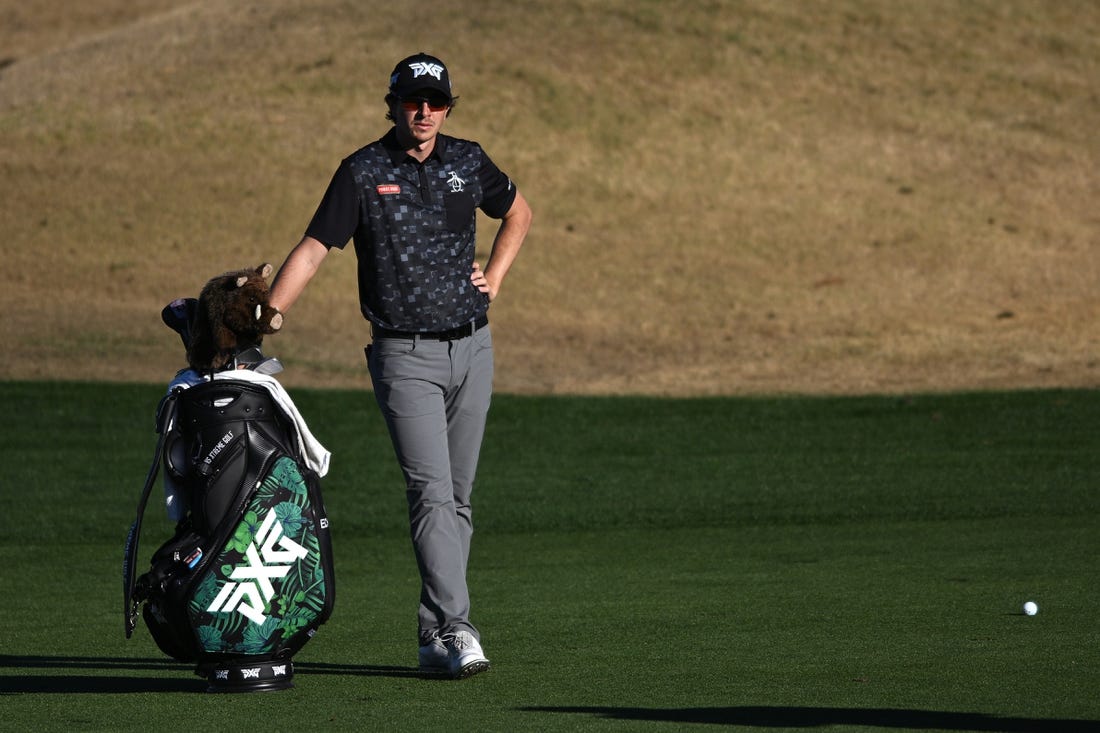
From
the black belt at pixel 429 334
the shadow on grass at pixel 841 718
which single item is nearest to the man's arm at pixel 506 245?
the black belt at pixel 429 334

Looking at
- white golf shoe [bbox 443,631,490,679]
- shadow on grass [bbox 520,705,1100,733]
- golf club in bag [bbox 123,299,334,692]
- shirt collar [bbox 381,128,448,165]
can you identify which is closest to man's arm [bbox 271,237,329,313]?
golf club in bag [bbox 123,299,334,692]

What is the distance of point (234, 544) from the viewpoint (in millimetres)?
6211

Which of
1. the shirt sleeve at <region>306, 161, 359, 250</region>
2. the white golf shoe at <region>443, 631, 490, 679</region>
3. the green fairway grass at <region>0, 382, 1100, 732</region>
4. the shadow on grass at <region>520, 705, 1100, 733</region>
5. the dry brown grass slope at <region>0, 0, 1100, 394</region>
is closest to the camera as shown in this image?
the shadow on grass at <region>520, 705, 1100, 733</region>

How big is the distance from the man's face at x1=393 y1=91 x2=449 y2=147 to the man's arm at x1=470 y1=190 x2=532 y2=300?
0.51m

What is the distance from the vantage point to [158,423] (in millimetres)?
6328

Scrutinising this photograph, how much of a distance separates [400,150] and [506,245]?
26.4 inches

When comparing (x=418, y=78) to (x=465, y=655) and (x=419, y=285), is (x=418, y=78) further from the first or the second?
(x=465, y=655)

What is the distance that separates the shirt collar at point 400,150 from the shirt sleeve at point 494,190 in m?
0.17

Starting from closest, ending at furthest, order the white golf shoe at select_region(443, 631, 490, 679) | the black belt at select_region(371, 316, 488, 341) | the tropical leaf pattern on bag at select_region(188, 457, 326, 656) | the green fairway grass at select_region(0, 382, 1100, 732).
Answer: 1. the green fairway grass at select_region(0, 382, 1100, 732)
2. the tropical leaf pattern on bag at select_region(188, 457, 326, 656)
3. the white golf shoe at select_region(443, 631, 490, 679)
4. the black belt at select_region(371, 316, 488, 341)

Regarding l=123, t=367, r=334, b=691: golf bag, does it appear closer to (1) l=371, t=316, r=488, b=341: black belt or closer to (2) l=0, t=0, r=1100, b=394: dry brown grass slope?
(1) l=371, t=316, r=488, b=341: black belt

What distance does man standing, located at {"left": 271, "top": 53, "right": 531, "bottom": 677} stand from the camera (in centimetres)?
670

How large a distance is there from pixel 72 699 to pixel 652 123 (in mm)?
28014

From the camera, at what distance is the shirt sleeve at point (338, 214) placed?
6660 millimetres

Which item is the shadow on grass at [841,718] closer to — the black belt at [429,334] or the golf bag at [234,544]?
the golf bag at [234,544]
